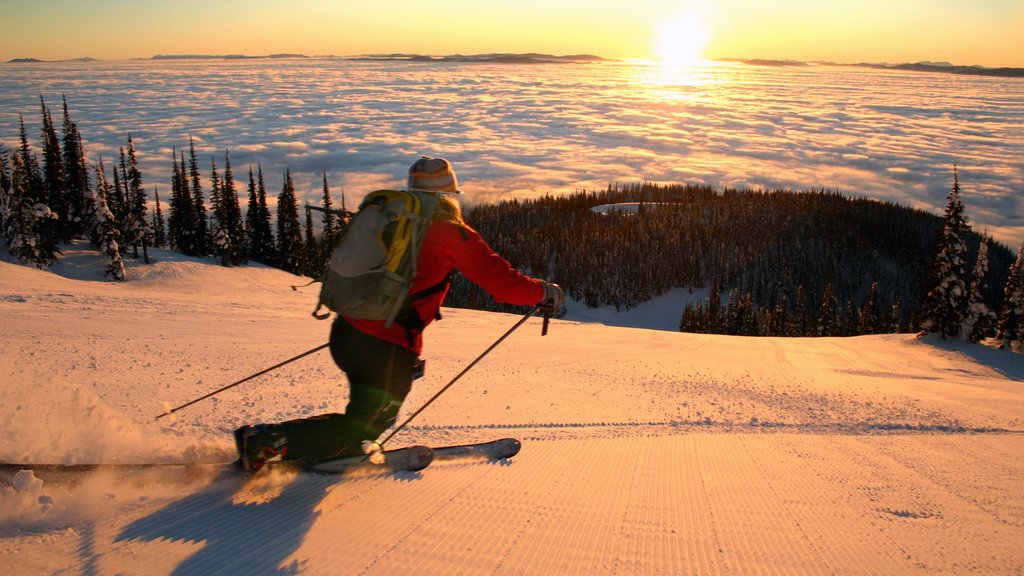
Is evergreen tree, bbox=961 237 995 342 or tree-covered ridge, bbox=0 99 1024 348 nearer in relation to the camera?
evergreen tree, bbox=961 237 995 342

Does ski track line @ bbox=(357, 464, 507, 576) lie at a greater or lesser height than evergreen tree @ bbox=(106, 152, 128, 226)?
greater

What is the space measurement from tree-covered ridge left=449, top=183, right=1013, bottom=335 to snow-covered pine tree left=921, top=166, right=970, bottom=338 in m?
46.1

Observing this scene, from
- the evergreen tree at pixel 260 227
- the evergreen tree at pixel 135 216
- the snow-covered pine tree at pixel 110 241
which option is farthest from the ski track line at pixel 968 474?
the evergreen tree at pixel 260 227

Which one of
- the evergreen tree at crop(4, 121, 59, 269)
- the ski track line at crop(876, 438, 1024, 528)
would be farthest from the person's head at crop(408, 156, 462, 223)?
the evergreen tree at crop(4, 121, 59, 269)

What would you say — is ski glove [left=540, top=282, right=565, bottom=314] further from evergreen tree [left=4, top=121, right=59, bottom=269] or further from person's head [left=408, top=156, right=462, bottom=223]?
evergreen tree [left=4, top=121, right=59, bottom=269]

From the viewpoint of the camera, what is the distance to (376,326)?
12.7 feet

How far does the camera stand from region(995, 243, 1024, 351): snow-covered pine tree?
36969mm

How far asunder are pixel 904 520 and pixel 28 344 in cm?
930

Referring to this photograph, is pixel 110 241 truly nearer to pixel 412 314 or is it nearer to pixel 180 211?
pixel 180 211

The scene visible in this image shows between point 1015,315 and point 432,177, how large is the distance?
46422 millimetres

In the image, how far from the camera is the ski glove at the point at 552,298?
169 inches

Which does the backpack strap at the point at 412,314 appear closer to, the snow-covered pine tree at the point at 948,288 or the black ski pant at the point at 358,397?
the black ski pant at the point at 358,397

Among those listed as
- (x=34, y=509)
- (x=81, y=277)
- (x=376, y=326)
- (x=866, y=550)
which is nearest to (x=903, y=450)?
(x=866, y=550)

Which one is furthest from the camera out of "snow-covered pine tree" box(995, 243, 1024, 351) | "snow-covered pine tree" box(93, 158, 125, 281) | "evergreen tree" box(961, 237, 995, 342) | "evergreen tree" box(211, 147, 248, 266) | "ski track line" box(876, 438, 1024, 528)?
"evergreen tree" box(211, 147, 248, 266)
